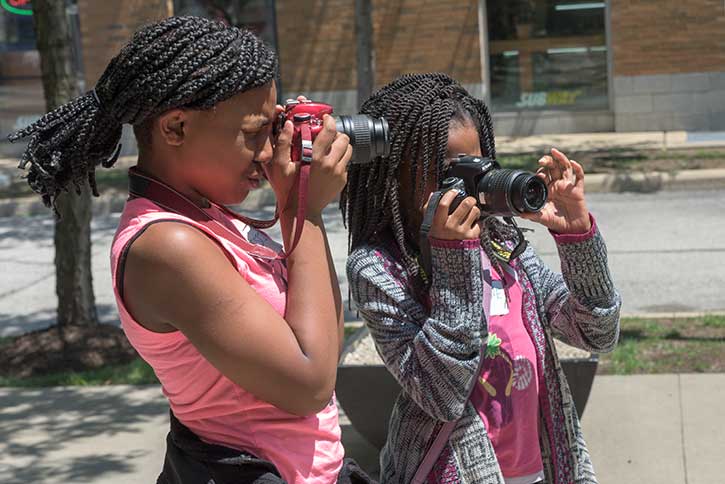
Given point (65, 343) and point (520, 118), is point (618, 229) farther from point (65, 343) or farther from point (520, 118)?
point (520, 118)

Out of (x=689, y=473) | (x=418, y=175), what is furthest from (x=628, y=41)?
(x=418, y=175)

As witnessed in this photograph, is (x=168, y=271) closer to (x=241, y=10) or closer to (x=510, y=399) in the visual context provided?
(x=510, y=399)

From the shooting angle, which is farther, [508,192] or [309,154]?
[508,192]

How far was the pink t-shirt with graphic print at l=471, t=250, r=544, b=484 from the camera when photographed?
2.17 m

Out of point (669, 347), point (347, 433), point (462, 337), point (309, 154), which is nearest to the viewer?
point (309, 154)

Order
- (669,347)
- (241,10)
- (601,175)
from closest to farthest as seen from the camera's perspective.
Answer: (669,347) → (601,175) → (241,10)

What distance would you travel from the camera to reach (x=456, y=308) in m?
2.08

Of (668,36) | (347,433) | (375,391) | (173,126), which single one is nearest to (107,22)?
(668,36)

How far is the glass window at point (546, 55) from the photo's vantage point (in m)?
15.1

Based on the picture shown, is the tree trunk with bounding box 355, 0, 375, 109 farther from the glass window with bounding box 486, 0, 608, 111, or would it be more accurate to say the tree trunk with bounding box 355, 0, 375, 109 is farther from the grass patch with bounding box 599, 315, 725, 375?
the grass patch with bounding box 599, 315, 725, 375

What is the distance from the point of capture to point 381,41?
50.3 ft

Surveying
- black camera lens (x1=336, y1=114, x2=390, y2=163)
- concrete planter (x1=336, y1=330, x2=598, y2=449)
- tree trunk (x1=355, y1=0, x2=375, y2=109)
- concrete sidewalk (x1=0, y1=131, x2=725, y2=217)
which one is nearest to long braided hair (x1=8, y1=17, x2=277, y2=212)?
black camera lens (x1=336, y1=114, x2=390, y2=163)

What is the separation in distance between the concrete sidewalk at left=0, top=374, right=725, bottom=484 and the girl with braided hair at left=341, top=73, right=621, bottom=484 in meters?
1.91

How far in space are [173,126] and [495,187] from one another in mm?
711
